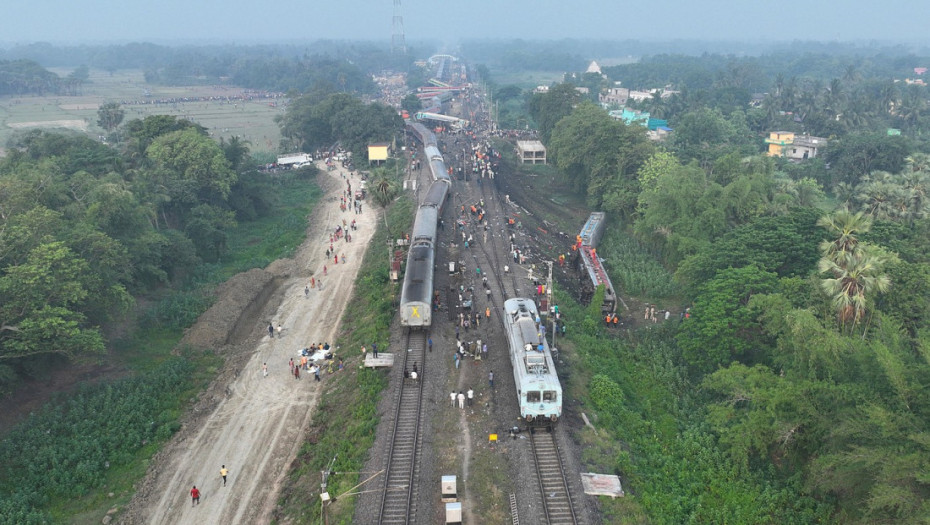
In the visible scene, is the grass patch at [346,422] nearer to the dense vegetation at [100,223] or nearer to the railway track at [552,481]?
the railway track at [552,481]

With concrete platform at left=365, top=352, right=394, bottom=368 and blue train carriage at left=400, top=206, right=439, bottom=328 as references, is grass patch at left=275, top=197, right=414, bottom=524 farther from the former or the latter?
blue train carriage at left=400, top=206, right=439, bottom=328

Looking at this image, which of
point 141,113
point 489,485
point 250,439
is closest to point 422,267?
point 250,439

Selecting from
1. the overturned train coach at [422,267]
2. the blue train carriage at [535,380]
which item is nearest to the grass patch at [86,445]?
the overturned train coach at [422,267]

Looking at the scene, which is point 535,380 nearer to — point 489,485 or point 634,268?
point 489,485

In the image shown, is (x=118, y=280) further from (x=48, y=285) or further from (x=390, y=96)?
(x=390, y=96)

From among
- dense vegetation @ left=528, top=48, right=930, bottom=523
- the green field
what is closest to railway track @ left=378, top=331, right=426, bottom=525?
dense vegetation @ left=528, top=48, right=930, bottom=523

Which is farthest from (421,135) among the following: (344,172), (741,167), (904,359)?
(904,359)
